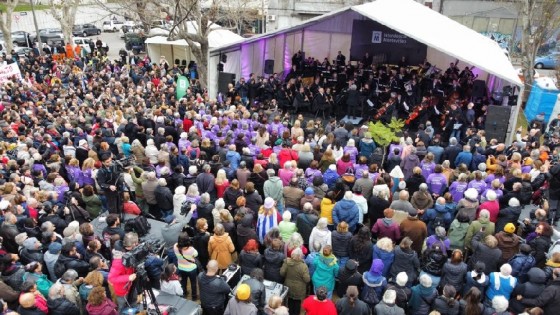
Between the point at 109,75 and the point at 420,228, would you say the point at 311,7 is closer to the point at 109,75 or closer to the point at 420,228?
the point at 109,75

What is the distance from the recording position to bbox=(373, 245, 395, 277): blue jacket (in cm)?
544

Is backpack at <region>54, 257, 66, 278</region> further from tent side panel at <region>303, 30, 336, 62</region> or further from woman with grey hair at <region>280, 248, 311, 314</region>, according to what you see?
tent side panel at <region>303, 30, 336, 62</region>

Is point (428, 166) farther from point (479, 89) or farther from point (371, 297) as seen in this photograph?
point (479, 89)

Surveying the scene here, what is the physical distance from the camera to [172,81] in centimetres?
1584

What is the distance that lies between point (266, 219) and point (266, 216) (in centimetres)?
4

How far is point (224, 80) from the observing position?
14445 mm

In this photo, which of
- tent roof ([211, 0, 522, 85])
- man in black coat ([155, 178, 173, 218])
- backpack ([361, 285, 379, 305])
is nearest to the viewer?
backpack ([361, 285, 379, 305])

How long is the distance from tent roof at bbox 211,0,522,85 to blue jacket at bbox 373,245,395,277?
23.1 ft

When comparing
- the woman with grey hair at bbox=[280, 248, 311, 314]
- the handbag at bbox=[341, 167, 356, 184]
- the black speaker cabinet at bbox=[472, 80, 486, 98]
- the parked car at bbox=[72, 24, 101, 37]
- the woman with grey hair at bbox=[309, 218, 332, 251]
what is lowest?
the woman with grey hair at bbox=[280, 248, 311, 314]

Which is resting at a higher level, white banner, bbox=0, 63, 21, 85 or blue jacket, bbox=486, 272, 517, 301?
white banner, bbox=0, 63, 21, 85

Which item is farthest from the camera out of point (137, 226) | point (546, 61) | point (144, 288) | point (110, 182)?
point (546, 61)

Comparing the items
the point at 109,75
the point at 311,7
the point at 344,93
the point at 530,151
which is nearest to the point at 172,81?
the point at 109,75

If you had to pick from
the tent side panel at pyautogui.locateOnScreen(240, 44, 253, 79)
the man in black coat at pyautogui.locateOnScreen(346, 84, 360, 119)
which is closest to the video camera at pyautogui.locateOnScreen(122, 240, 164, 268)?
the man in black coat at pyautogui.locateOnScreen(346, 84, 360, 119)

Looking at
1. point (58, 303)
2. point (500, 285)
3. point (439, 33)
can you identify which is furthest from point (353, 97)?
point (58, 303)
